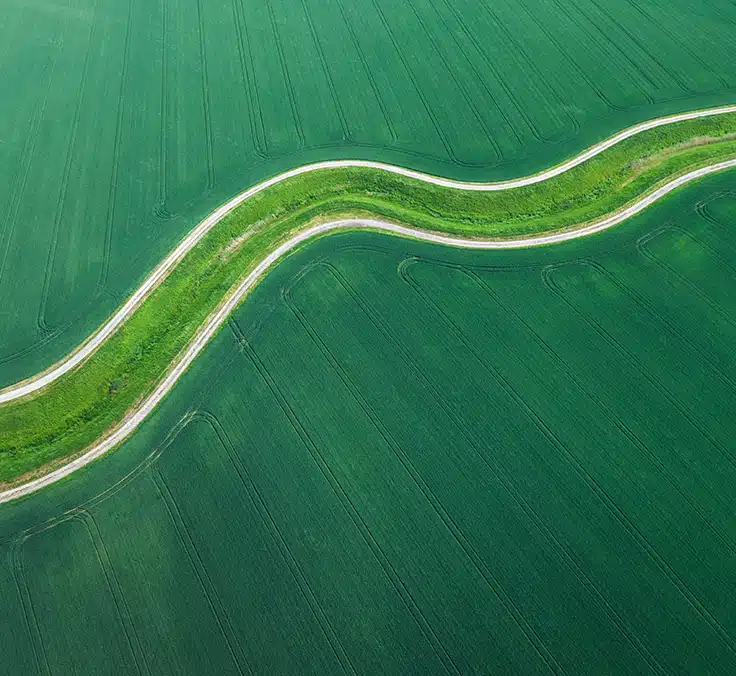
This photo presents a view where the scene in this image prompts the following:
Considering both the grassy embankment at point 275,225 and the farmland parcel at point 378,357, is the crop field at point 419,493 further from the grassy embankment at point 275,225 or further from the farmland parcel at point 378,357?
the grassy embankment at point 275,225

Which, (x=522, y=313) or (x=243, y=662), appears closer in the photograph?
(x=243, y=662)

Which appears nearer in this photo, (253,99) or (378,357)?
(378,357)

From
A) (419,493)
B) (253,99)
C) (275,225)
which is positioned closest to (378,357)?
(419,493)

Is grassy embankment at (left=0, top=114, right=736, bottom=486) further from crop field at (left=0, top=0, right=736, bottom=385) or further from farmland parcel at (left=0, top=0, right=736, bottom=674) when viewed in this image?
crop field at (left=0, top=0, right=736, bottom=385)

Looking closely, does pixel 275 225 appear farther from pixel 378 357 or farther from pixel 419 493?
pixel 419 493

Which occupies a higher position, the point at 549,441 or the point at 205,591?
the point at 549,441

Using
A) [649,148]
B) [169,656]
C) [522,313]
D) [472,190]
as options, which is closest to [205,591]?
[169,656]

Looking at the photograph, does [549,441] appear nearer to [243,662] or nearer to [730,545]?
[730,545]
